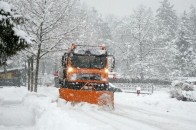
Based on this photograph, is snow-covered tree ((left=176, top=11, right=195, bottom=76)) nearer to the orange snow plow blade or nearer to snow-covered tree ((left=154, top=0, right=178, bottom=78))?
snow-covered tree ((left=154, top=0, right=178, bottom=78))

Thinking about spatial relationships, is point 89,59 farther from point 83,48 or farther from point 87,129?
point 87,129

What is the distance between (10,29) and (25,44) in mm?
664

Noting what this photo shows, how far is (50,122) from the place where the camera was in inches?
389

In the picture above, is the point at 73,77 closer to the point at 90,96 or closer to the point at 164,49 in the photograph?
the point at 90,96

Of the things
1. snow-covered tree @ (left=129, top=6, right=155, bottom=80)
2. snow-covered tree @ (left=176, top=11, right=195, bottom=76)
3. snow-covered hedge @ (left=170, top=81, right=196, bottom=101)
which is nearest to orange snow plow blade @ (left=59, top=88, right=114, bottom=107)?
snow-covered hedge @ (left=170, top=81, right=196, bottom=101)

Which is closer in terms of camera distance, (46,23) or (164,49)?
(46,23)

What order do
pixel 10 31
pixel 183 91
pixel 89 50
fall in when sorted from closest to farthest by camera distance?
pixel 10 31, pixel 89 50, pixel 183 91

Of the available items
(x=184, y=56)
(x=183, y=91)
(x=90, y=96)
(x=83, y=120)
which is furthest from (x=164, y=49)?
(x=83, y=120)

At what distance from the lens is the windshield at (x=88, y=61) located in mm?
18156

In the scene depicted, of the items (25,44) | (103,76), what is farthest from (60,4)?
(25,44)

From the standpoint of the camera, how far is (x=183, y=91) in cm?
2269

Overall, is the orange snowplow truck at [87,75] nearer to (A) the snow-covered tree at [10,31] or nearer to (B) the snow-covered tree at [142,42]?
(A) the snow-covered tree at [10,31]

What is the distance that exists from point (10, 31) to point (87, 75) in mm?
8123

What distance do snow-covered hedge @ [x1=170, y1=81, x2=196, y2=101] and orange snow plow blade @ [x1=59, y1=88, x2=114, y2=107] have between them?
7.88 m
